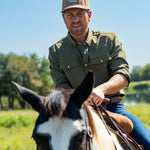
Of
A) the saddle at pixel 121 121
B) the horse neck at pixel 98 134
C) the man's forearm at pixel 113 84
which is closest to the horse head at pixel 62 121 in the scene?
the horse neck at pixel 98 134

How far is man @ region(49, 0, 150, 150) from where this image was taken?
12.1ft

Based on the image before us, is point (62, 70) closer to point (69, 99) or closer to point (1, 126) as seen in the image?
point (69, 99)

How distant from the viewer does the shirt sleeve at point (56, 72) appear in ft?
12.9

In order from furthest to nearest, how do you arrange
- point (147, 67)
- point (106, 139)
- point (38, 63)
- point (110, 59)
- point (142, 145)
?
point (147, 67), point (38, 63), point (110, 59), point (142, 145), point (106, 139)

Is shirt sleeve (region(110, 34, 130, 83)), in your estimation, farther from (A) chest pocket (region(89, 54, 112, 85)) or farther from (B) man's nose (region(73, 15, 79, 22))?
(B) man's nose (region(73, 15, 79, 22))

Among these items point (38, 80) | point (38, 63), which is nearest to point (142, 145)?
point (38, 80)

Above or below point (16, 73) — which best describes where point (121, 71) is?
below

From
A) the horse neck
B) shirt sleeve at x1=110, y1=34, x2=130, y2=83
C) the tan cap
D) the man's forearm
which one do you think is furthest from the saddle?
the tan cap

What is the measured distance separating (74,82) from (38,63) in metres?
69.2

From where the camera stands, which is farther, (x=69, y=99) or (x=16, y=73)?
(x=16, y=73)

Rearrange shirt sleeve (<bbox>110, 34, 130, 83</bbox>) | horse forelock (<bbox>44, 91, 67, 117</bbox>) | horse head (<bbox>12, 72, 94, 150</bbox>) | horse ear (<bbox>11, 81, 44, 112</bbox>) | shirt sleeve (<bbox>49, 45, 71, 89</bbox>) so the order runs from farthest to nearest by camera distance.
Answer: shirt sleeve (<bbox>49, 45, 71, 89</bbox>), shirt sleeve (<bbox>110, 34, 130, 83</bbox>), horse ear (<bbox>11, 81, 44, 112</bbox>), horse forelock (<bbox>44, 91, 67, 117</bbox>), horse head (<bbox>12, 72, 94, 150</bbox>)

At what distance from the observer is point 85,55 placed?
3727 millimetres

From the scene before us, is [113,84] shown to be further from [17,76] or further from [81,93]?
[17,76]

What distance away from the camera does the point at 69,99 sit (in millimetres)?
2244
